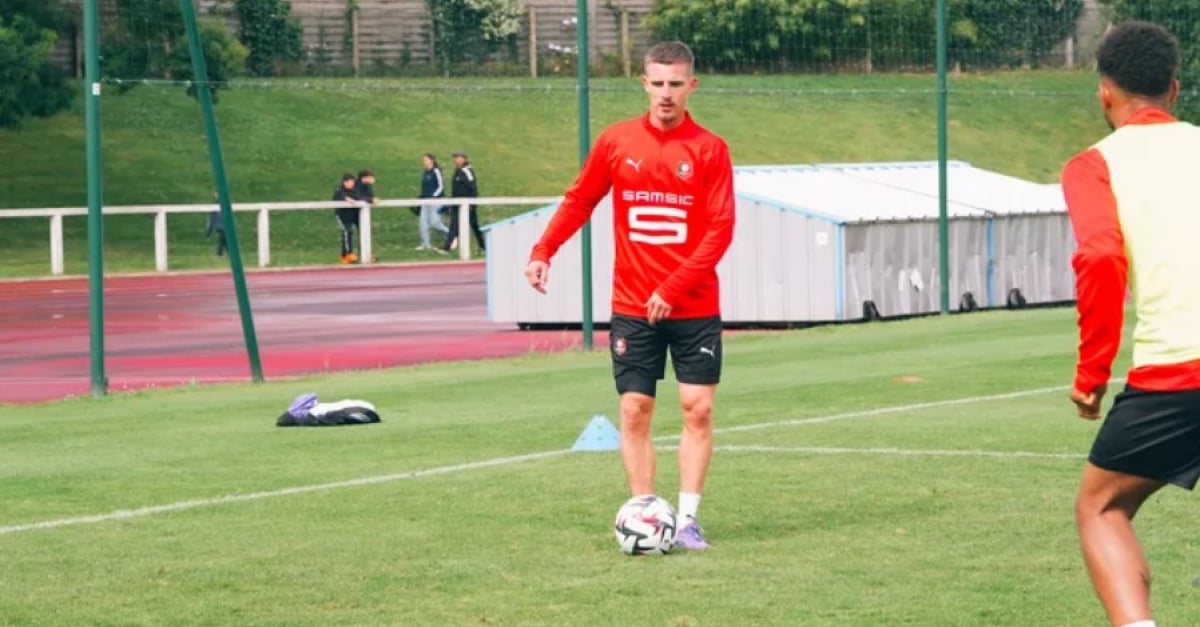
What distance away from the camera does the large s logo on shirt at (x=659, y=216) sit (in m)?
10.1

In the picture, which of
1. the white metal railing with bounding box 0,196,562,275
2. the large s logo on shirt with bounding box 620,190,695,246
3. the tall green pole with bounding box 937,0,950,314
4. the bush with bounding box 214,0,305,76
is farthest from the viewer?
the white metal railing with bounding box 0,196,562,275

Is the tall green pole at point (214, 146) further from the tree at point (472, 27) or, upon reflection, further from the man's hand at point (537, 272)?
the tree at point (472, 27)

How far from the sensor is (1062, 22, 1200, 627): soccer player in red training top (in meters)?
6.58

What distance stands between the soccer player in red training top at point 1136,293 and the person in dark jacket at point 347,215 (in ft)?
116

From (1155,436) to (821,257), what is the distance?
20.1 metres

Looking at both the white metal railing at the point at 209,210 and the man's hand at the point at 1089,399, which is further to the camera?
the white metal railing at the point at 209,210

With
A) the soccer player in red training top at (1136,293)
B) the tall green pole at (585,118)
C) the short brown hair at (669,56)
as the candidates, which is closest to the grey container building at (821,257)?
the tall green pole at (585,118)

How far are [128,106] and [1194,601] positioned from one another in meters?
43.1

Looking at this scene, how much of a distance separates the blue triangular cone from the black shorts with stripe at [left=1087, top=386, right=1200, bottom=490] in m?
7.10

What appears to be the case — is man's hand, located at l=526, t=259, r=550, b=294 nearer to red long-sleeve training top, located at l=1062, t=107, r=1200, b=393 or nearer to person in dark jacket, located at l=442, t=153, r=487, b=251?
red long-sleeve training top, located at l=1062, t=107, r=1200, b=393

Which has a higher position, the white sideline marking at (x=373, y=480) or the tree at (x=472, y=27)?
the tree at (x=472, y=27)

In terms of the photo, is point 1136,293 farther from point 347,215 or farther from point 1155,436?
point 347,215

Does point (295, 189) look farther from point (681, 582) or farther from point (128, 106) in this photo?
point (681, 582)

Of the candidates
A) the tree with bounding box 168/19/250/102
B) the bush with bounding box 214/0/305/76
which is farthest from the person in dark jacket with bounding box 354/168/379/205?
the tree with bounding box 168/19/250/102
